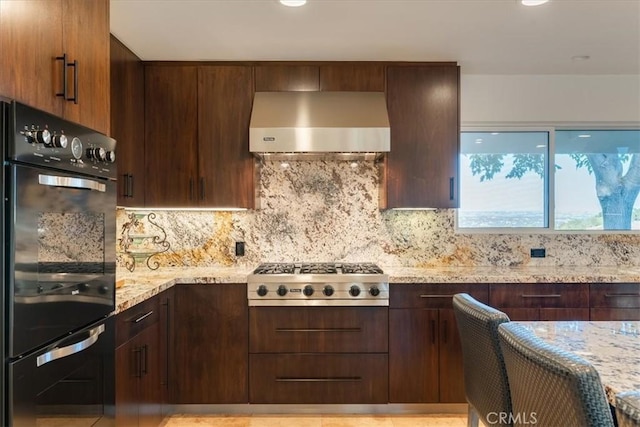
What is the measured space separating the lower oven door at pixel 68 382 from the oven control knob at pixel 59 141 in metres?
0.65

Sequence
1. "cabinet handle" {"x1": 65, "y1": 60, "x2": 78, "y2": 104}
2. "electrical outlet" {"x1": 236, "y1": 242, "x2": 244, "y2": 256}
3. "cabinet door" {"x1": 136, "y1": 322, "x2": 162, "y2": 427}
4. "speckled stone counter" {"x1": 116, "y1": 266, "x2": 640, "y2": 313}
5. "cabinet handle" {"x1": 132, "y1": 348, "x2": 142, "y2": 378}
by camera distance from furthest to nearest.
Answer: "electrical outlet" {"x1": 236, "y1": 242, "x2": 244, "y2": 256} < "speckled stone counter" {"x1": 116, "y1": 266, "x2": 640, "y2": 313} < "cabinet door" {"x1": 136, "y1": 322, "x2": 162, "y2": 427} < "cabinet handle" {"x1": 132, "y1": 348, "x2": 142, "y2": 378} < "cabinet handle" {"x1": 65, "y1": 60, "x2": 78, "y2": 104}

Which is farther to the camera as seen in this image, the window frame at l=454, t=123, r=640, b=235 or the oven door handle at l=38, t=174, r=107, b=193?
the window frame at l=454, t=123, r=640, b=235

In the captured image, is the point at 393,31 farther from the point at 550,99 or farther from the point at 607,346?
the point at 607,346

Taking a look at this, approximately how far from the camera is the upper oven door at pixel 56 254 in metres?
1.25

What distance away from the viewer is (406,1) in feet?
7.46

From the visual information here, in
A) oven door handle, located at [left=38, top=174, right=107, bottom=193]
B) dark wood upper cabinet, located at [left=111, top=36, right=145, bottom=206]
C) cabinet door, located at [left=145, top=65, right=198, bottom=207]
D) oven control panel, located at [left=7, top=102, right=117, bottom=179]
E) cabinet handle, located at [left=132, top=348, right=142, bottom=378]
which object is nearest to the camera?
oven control panel, located at [left=7, top=102, right=117, bottom=179]

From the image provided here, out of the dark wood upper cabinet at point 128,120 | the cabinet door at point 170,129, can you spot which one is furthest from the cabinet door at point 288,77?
the dark wood upper cabinet at point 128,120

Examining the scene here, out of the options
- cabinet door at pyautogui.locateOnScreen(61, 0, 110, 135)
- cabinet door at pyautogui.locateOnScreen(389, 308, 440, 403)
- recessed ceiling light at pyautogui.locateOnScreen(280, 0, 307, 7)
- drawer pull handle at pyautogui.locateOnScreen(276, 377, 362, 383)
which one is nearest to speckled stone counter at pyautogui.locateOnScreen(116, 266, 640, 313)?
cabinet door at pyautogui.locateOnScreen(389, 308, 440, 403)

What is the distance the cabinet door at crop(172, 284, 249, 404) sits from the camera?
2.90 m

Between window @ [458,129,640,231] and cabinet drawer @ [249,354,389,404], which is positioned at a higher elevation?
window @ [458,129,640,231]

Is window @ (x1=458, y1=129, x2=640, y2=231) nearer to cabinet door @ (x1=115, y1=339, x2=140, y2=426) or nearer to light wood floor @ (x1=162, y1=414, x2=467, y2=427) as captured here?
light wood floor @ (x1=162, y1=414, x2=467, y2=427)

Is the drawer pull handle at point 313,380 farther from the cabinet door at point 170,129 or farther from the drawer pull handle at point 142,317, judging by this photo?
the cabinet door at point 170,129

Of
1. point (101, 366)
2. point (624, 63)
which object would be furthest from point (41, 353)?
point (624, 63)

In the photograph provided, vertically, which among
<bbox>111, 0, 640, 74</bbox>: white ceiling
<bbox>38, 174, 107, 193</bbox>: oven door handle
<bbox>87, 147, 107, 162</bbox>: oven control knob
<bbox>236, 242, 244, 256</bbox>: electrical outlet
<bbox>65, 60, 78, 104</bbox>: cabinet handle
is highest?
<bbox>111, 0, 640, 74</bbox>: white ceiling
